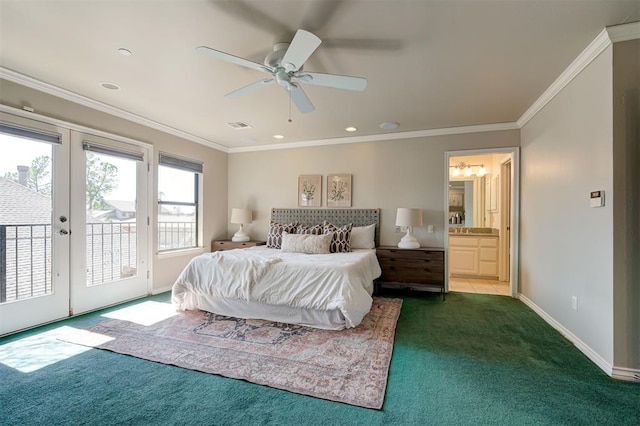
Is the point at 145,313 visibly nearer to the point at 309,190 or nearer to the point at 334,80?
the point at 309,190

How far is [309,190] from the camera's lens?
16.8 feet

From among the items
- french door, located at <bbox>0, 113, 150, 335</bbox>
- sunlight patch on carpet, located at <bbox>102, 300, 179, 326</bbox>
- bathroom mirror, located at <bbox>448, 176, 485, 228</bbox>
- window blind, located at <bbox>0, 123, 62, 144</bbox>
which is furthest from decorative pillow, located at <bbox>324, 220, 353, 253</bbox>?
window blind, located at <bbox>0, 123, 62, 144</bbox>

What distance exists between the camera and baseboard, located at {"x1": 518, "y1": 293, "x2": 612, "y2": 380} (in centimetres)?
214

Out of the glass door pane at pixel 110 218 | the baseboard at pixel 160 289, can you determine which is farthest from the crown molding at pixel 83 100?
the baseboard at pixel 160 289

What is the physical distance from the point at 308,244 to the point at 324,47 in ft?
8.18

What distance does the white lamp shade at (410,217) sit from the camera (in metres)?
4.16

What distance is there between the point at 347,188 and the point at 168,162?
114 inches

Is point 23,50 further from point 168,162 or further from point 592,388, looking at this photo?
point 592,388

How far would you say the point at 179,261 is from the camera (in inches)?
185

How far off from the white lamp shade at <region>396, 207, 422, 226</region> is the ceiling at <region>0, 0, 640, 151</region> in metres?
1.38

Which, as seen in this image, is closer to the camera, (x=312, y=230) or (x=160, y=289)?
(x=160, y=289)

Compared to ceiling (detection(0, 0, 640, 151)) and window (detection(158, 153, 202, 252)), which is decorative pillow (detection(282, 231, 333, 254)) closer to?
ceiling (detection(0, 0, 640, 151))

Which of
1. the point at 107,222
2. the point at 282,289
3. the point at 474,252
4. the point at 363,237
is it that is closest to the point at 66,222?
the point at 107,222

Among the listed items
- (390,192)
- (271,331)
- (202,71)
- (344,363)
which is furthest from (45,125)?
(390,192)
